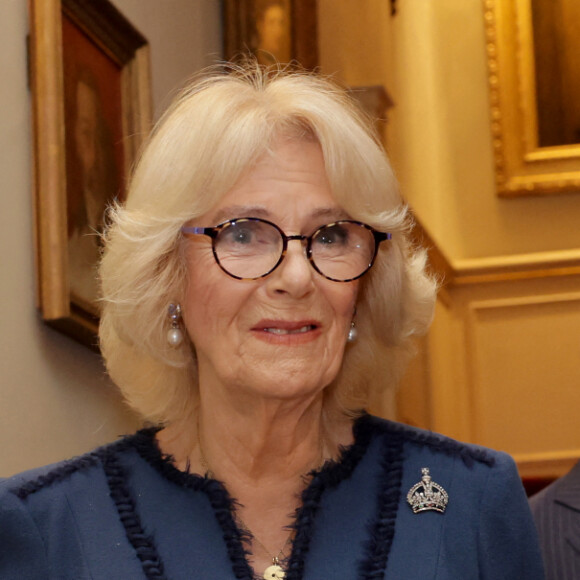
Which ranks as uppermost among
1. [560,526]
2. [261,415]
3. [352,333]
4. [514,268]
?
[514,268]

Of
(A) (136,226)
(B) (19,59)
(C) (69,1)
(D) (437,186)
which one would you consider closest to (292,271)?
(A) (136,226)

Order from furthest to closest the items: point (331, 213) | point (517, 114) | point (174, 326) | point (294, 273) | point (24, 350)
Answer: point (517, 114) → point (24, 350) → point (174, 326) → point (331, 213) → point (294, 273)

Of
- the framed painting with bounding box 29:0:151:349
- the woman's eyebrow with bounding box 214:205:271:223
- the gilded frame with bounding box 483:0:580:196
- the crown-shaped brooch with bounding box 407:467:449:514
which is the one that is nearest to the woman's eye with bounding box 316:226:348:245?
the woman's eyebrow with bounding box 214:205:271:223

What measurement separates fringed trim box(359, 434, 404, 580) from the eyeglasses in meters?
0.37

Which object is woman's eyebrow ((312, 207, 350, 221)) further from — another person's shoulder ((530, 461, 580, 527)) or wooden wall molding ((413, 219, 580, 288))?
wooden wall molding ((413, 219, 580, 288))

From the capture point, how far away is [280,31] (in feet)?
16.5

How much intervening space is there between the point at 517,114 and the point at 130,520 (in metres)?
5.66

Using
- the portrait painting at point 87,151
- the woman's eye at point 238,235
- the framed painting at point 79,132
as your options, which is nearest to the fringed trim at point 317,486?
the woman's eye at point 238,235

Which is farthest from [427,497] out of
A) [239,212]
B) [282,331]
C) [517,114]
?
[517,114]

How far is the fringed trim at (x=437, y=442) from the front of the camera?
2283 mm

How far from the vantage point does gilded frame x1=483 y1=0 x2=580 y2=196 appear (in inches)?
284

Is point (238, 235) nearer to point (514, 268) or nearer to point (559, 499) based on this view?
point (559, 499)

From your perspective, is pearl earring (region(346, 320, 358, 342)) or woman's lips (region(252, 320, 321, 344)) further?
pearl earring (region(346, 320, 358, 342))

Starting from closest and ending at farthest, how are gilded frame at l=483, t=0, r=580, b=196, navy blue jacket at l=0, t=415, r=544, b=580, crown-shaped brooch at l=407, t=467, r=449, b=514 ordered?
navy blue jacket at l=0, t=415, r=544, b=580 < crown-shaped brooch at l=407, t=467, r=449, b=514 < gilded frame at l=483, t=0, r=580, b=196
